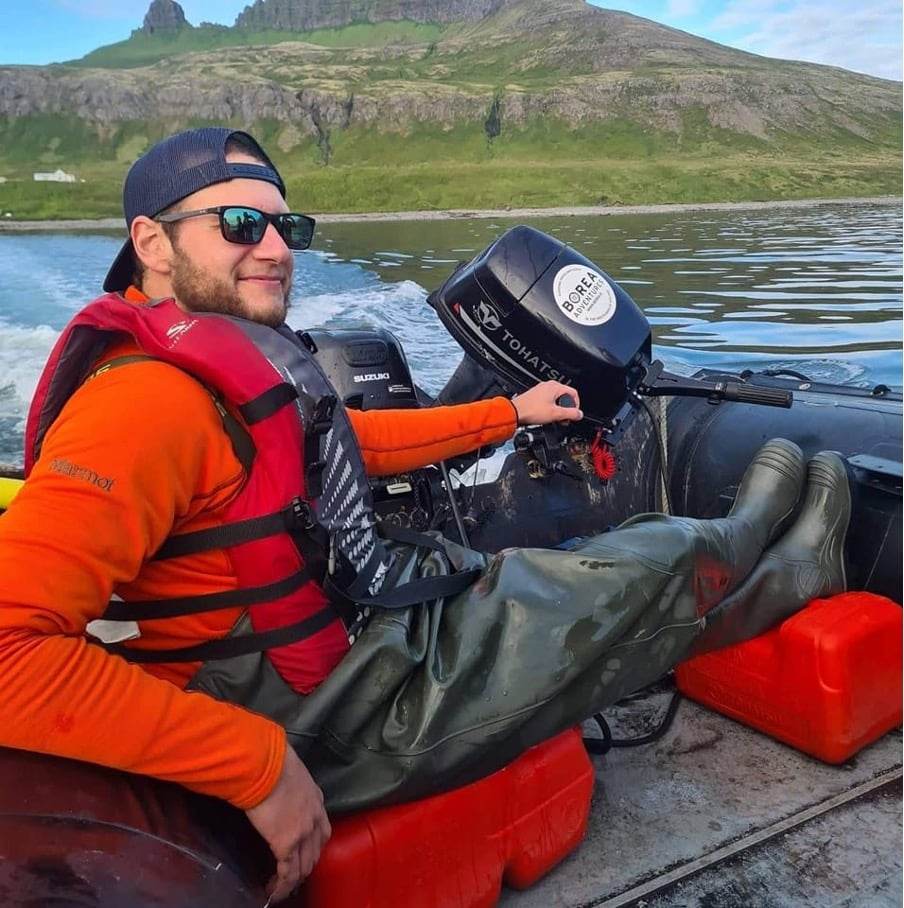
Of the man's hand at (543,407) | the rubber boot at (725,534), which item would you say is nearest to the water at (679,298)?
the man's hand at (543,407)

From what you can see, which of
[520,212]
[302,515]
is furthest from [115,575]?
[520,212]

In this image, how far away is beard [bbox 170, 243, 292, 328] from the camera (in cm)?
171

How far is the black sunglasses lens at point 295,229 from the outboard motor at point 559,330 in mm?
1104

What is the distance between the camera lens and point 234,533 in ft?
4.70

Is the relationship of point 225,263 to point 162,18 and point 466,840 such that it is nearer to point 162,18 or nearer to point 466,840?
point 466,840

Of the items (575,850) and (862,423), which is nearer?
(575,850)

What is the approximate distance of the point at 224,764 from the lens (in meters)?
1.20

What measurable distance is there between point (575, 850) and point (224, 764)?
0.92 meters

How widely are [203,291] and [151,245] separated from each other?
152 mm

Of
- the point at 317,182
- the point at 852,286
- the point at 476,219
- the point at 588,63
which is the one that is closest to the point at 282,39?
the point at 588,63

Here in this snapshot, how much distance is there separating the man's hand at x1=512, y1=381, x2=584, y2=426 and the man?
2.21ft

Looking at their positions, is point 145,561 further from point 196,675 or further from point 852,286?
point 852,286

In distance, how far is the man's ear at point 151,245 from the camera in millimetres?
1729

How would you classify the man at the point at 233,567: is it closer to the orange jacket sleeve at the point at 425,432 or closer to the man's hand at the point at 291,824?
the man's hand at the point at 291,824
